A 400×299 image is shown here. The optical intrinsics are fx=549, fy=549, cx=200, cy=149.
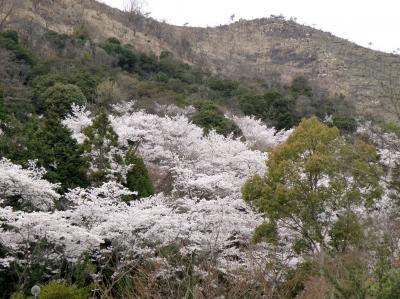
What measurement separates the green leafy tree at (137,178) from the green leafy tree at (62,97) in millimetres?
8733

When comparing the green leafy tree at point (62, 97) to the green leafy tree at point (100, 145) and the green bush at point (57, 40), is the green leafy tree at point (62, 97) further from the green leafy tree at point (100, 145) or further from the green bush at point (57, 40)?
the green bush at point (57, 40)

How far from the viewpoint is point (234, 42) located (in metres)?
76.2

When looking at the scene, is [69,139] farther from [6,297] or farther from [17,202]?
[6,297]

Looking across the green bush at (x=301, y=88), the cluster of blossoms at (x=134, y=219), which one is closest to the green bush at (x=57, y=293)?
the cluster of blossoms at (x=134, y=219)

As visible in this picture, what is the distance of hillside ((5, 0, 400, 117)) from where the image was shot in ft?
167

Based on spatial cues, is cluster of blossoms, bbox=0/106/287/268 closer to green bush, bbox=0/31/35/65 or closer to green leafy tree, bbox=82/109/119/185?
green leafy tree, bbox=82/109/119/185

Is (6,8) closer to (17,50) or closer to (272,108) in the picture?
(17,50)

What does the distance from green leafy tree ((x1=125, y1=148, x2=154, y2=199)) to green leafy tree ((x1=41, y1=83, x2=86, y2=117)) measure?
8733 mm

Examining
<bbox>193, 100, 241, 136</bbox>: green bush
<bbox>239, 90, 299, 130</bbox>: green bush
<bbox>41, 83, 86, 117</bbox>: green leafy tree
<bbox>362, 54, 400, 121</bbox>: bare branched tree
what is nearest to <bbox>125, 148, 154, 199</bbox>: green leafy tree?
<bbox>41, 83, 86, 117</bbox>: green leafy tree

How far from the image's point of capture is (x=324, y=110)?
126 ft

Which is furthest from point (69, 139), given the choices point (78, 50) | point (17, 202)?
point (78, 50)

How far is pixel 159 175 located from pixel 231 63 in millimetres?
45477

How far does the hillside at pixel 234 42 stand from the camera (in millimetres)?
50844

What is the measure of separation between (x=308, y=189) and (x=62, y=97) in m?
16.7
